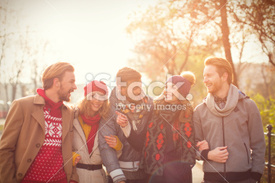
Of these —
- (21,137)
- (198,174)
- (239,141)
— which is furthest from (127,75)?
(198,174)

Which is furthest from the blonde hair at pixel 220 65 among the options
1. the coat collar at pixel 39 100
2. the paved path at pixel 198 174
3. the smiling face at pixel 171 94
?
the paved path at pixel 198 174

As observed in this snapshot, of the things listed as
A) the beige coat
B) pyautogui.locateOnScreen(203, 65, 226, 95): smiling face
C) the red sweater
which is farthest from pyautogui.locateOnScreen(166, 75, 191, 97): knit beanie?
the red sweater

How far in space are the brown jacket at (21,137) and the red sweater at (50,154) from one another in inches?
3.7

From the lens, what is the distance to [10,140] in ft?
10.7

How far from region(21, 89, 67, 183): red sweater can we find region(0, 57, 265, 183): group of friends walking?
1cm

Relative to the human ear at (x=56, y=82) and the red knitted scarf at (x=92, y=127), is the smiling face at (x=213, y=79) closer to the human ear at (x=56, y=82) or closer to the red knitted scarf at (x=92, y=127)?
the red knitted scarf at (x=92, y=127)

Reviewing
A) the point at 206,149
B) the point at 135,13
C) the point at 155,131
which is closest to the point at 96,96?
the point at 155,131

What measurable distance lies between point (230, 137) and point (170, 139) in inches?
32.6

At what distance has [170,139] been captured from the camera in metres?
3.70

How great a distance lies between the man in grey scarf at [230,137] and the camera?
11.0 feet

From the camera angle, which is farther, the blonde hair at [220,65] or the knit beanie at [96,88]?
the knit beanie at [96,88]

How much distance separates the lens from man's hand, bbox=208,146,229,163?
11.0 feet

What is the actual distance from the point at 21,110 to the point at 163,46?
19131 millimetres

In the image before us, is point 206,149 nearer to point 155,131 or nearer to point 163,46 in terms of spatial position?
point 155,131
